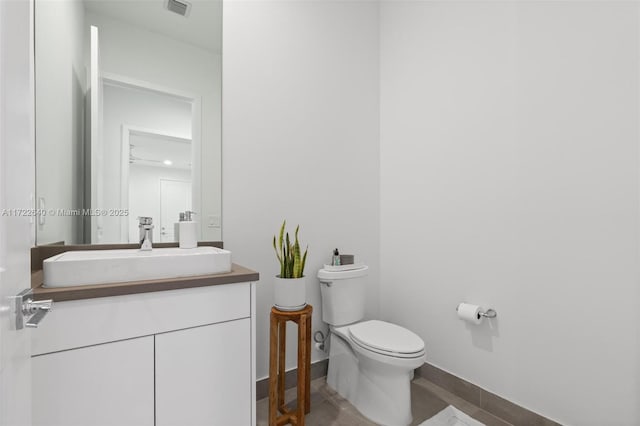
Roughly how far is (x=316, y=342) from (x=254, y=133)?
4.37 feet

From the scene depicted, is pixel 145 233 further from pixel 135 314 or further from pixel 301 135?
pixel 301 135

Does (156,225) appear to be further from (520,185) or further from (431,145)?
(520,185)

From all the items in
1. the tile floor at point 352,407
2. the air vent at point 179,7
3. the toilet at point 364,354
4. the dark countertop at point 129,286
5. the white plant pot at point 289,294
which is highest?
the air vent at point 179,7

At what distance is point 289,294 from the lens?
57.9 inches

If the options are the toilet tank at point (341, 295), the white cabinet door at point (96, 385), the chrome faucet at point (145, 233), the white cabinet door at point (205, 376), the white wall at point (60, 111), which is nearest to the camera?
the white cabinet door at point (96, 385)

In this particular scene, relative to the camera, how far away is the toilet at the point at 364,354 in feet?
4.94

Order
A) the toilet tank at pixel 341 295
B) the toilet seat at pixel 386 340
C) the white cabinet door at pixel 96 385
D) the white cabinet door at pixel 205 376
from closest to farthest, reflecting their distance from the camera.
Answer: the white cabinet door at pixel 96 385, the white cabinet door at pixel 205 376, the toilet seat at pixel 386 340, the toilet tank at pixel 341 295

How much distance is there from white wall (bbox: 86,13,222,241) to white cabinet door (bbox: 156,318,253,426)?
0.61m

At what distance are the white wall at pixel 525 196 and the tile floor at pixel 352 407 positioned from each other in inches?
5.9

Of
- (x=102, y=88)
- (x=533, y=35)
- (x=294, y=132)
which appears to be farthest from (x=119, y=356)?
(x=533, y=35)

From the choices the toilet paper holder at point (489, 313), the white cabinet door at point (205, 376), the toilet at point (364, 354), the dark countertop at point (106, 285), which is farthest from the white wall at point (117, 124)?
the toilet paper holder at point (489, 313)

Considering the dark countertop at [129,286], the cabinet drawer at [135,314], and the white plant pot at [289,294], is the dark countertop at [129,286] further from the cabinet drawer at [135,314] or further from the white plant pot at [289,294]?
the white plant pot at [289,294]

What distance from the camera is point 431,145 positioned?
6.50 ft

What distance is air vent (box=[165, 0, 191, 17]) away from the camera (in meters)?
1.56
